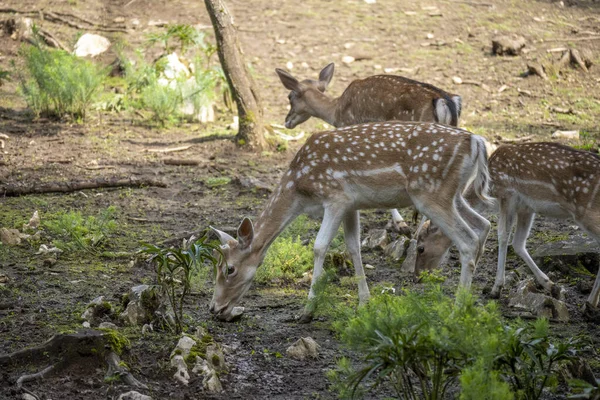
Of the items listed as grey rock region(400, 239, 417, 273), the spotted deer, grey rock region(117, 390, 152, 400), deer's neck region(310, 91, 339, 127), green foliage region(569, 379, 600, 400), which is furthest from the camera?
deer's neck region(310, 91, 339, 127)

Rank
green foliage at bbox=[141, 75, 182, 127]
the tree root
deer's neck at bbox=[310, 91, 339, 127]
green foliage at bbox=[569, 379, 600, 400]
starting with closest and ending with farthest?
1. green foliage at bbox=[569, 379, 600, 400]
2. the tree root
3. deer's neck at bbox=[310, 91, 339, 127]
4. green foliage at bbox=[141, 75, 182, 127]

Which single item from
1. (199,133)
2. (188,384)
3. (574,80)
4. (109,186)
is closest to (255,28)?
(199,133)

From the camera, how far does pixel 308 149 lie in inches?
275

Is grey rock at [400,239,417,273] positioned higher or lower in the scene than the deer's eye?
lower

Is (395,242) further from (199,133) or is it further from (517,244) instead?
(199,133)

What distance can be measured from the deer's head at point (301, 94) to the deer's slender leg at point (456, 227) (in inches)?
182

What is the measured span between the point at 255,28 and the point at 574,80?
6.25 metres

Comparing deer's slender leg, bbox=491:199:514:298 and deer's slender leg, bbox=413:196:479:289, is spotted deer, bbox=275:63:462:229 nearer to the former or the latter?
deer's slender leg, bbox=491:199:514:298

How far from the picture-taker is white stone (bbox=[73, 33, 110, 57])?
15352mm

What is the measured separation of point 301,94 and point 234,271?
496cm

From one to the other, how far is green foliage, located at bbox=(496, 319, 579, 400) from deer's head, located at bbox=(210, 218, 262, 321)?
259 cm

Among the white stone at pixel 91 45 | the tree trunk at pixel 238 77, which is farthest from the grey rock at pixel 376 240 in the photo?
Answer: the white stone at pixel 91 45

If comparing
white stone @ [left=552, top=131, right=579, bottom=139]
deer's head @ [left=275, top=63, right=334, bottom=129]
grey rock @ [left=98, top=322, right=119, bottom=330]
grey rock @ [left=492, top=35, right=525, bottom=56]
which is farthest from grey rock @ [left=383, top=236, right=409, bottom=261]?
grey rock @ [left=492, top=35, right=525, bottom=56]

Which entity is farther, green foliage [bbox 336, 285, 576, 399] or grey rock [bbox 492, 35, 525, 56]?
grey rock [bbox 492, 35, 525, 56]
